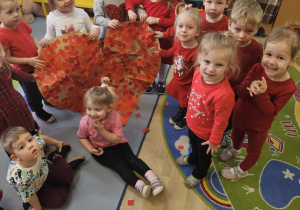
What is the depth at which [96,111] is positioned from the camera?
1428mm

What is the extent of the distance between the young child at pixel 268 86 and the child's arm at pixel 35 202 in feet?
4.24

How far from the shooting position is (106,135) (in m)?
1.52

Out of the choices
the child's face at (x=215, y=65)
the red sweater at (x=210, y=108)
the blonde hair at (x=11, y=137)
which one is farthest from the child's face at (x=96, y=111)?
the child's face at (x=215, y=65)

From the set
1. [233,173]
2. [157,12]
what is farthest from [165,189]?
[157,12]

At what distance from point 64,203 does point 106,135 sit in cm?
51

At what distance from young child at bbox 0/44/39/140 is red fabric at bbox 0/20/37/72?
187mm

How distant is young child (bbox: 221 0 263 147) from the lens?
1.39m

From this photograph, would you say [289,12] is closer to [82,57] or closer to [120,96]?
[120,96]

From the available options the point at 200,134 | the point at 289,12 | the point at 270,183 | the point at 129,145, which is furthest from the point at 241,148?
the point at 289,12

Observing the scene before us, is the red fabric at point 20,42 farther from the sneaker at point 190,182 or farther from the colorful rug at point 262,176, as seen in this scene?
the sneaker at point 190,182

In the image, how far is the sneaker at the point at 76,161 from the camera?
1692mm

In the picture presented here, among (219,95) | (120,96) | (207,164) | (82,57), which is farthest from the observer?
(120,96)

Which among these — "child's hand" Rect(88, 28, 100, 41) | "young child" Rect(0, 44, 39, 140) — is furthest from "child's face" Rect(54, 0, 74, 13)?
"young child" Rect(0, 44, 39, 140)

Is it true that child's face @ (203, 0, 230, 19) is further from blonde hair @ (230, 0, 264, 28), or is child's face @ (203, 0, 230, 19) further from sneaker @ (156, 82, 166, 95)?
sneaker @ (156, 82, 166, 95)
